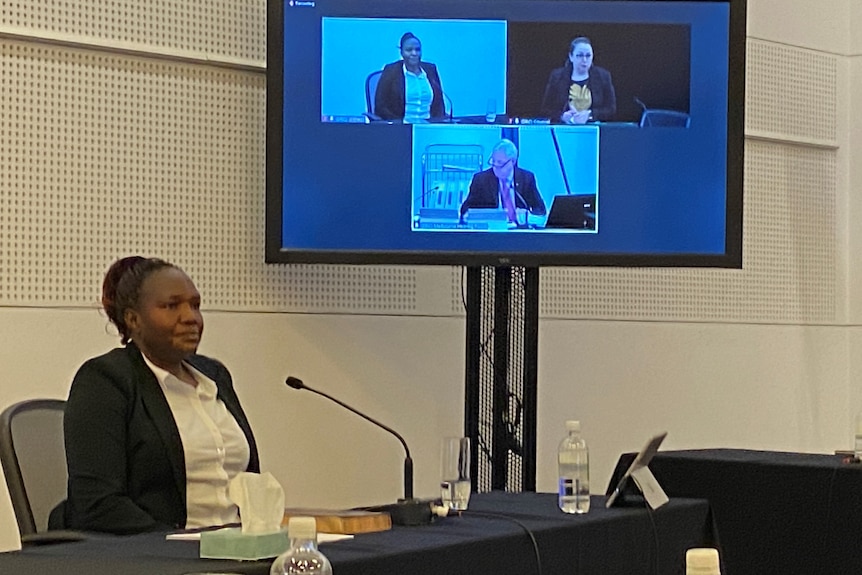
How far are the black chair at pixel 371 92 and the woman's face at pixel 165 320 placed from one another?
1.13m

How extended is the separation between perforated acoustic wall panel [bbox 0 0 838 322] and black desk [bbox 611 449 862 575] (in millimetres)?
1079

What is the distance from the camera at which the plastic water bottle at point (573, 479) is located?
3049 mm

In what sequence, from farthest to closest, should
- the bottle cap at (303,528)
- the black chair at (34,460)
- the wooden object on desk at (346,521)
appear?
1. the black chair at (34,460)
2. the wooden object on desk at (346,521)
3. the bottle cap at (303,528)

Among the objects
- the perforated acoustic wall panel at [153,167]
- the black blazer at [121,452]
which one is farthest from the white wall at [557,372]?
the black blazer at [121,452]

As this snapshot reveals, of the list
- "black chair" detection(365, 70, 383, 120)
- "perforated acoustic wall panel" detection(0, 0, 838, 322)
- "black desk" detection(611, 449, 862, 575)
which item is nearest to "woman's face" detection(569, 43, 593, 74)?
"black chair" detection(365, 70, 383, 120)

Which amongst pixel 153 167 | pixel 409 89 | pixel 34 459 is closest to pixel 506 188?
pixel 409 89

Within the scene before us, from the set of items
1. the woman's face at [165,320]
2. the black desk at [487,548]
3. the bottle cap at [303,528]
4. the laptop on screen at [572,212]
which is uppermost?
the laptop on screen at [572,212]

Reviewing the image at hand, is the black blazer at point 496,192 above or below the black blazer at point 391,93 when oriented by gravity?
below

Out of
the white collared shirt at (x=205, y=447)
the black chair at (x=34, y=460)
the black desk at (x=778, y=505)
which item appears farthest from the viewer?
the black desk at (x=778, y=505)

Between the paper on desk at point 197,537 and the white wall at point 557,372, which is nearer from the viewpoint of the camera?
the paper on desk at point 197,537

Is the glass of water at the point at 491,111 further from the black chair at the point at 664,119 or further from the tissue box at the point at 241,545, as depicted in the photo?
the tissue box at the point at 241,545

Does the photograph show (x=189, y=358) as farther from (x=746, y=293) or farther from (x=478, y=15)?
(x=746, y=293)

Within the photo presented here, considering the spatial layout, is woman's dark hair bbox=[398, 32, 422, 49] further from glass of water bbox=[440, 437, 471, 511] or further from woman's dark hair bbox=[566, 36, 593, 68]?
glass of water bbox=[440, 437, 471, 511]

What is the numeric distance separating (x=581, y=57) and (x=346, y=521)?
7.30 ft
